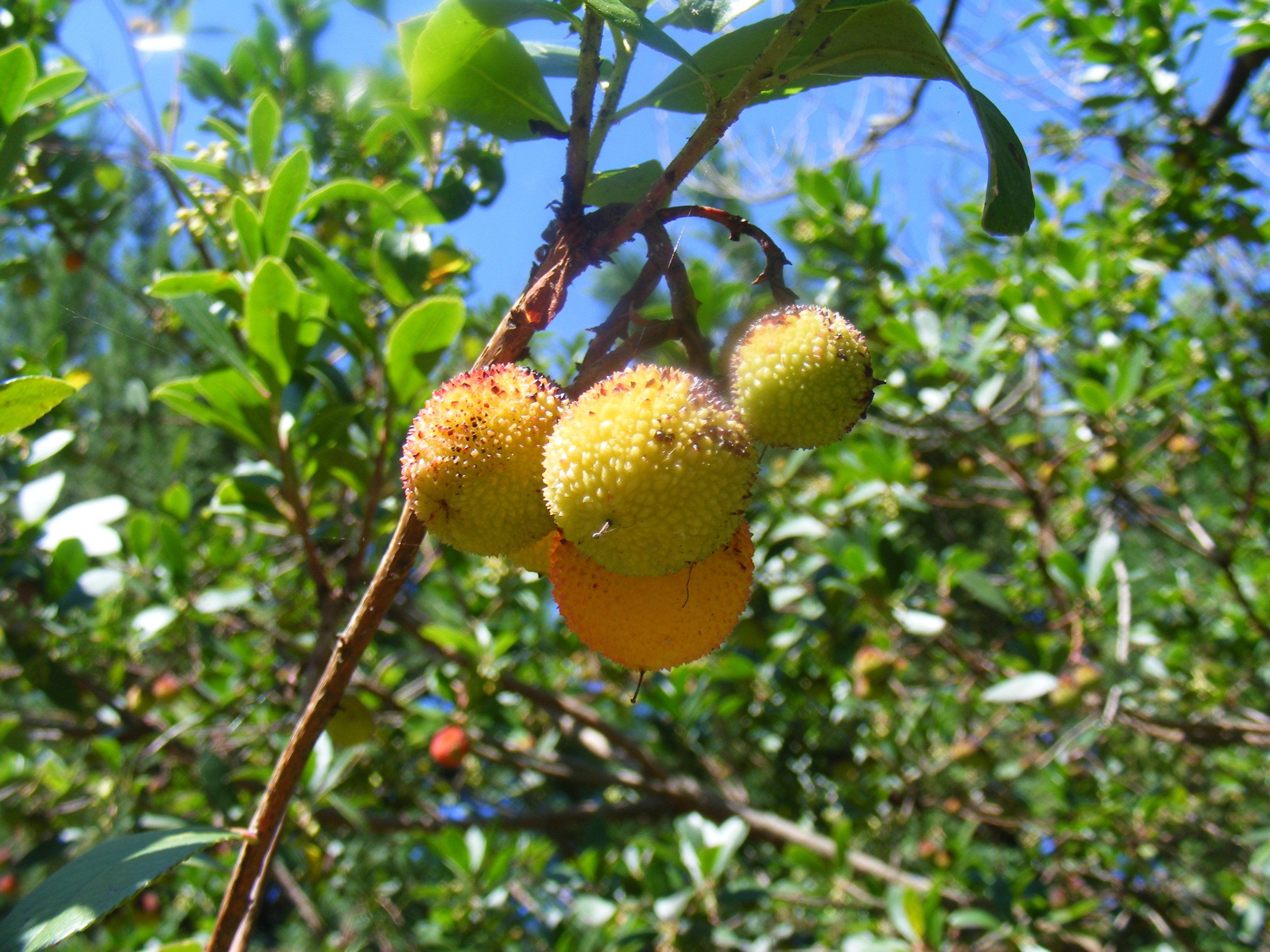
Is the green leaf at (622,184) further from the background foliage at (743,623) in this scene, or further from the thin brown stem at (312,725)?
the background foliage at (743,623)

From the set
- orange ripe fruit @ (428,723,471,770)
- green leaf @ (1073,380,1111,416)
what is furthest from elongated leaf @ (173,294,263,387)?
green leaf @ (1073,380,1111,416)

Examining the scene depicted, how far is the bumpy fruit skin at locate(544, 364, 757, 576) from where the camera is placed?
0.66 metres

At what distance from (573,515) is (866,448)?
4.62 ft

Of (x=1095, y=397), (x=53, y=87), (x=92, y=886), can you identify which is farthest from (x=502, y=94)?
(x=1095, y=397)

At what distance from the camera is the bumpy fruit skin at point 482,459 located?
72 centimetres

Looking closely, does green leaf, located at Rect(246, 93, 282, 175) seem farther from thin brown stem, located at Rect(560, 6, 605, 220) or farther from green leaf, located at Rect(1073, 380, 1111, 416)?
green leaf, located at Rect(1073, 380, 1111, 416)

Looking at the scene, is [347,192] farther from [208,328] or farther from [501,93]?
[501,93]

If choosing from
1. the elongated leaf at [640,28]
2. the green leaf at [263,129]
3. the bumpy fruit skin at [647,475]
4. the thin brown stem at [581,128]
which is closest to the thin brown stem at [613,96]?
the thin brown stem at [581,128]

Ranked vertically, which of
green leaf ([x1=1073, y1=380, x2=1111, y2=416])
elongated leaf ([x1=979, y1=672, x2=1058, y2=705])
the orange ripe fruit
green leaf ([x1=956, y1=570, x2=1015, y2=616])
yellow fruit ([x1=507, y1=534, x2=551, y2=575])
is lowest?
the orange ripe fruit

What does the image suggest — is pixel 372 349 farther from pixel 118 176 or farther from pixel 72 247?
pixel 118 176

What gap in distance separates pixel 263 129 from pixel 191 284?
396mm

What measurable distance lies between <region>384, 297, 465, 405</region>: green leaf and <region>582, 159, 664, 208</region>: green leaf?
0.84ft

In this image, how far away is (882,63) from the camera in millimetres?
691

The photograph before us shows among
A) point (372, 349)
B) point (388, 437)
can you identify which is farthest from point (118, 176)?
point (388, 437)
